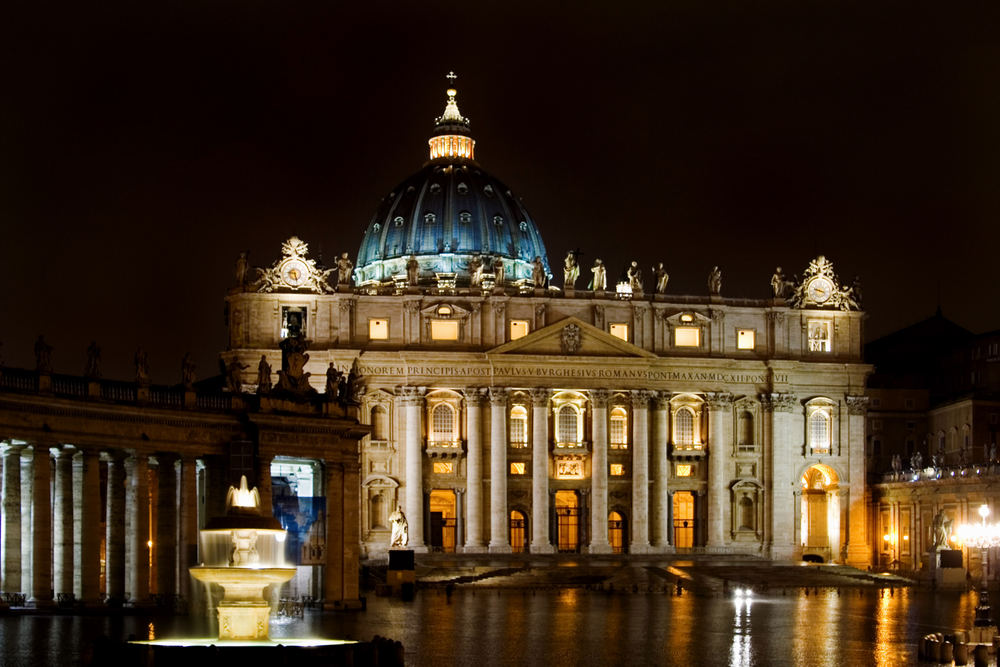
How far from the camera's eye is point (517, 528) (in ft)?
430

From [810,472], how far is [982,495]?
2608cm

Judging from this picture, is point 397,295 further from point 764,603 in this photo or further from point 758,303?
point 764,603

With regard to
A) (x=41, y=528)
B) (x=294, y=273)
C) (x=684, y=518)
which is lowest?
(x=684, y=518)

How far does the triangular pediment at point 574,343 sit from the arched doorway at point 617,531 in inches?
444

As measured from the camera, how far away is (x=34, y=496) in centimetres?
5934

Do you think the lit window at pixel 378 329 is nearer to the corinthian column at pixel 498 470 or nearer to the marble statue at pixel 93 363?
the corinthian column at pixel 498 470

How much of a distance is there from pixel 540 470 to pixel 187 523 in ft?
211

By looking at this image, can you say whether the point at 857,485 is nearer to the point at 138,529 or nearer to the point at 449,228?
the point at 449,228

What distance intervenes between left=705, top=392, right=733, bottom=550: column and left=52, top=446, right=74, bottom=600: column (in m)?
73.8

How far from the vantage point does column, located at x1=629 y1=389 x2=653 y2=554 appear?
130m

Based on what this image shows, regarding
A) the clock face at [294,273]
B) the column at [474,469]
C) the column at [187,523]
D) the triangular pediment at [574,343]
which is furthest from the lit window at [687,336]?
the column at [187,523]

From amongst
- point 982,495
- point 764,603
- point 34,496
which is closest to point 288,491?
point 34,496

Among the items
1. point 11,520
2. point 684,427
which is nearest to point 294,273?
point 684,427

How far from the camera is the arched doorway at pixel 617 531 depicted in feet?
432
